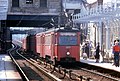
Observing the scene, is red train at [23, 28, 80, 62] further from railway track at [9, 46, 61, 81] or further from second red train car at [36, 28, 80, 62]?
railway track at [9, 46, 61, 81]

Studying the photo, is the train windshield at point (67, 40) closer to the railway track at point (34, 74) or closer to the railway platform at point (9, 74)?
the railway track at point (34, 74)

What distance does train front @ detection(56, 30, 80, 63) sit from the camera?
90.7 feet

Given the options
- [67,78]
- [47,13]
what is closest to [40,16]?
[47,13]

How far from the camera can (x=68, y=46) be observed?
91.6 ft

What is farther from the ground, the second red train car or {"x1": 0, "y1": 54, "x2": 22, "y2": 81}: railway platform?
the second red train car

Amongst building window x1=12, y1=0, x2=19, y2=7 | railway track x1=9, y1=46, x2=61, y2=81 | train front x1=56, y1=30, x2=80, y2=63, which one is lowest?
railway track x1=9, y1=46, x2=61, y2=81

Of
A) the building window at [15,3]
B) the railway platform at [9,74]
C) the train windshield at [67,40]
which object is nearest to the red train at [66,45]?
the train windshield at [67,40]

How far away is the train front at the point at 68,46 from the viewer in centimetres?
2766

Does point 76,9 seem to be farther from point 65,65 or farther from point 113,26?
point 65,65

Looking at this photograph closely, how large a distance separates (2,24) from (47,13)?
8364 millimetres

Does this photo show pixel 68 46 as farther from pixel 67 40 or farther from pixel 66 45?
pixel 67 40

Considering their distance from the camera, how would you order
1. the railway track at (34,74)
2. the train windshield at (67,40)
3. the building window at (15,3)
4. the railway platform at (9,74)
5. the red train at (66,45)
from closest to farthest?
1. the railway platform at (9,74)
2. the railway track at (34,74)
3. the red train at (66,45)
4. the train windshield at (67,40)
5. the building window at (15,3)

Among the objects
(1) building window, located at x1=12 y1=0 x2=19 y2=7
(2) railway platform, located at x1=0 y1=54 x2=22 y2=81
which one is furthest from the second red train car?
(1) building window, located at x1=12 y1=0 x2=19 y2=7

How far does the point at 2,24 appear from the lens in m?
69.2
